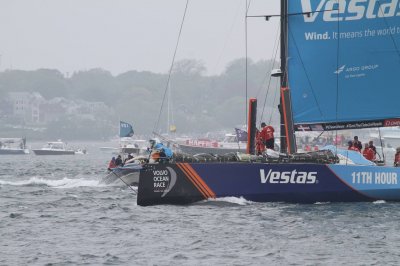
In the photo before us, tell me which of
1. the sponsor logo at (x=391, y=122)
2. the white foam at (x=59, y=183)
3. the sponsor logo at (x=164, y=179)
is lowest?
the white foam at (x=59, y=183)

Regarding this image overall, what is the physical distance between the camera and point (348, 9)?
2420 cm

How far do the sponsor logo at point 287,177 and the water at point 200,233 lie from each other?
21.0 inches

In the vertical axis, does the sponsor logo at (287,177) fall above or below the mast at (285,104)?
below

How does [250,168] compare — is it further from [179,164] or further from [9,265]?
[9,265]

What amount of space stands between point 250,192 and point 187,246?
5.20 m

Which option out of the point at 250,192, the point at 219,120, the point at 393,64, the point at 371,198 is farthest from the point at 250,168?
the point at 219,120

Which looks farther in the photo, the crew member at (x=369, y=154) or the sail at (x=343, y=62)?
the crew member at (x=369, y=154)

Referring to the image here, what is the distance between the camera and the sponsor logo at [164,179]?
22.3 metres

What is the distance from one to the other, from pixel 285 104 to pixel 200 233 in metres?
5.65

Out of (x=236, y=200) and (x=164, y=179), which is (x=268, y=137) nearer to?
(x=236, y=200)

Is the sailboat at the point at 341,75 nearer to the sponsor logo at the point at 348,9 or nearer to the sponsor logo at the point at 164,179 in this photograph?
the sponsor logo at the point at 348,9

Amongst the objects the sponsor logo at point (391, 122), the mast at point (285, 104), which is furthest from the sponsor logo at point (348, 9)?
the sponsor logo at point (391, 122)

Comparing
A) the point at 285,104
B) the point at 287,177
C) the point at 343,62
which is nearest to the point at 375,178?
the point at 287,177

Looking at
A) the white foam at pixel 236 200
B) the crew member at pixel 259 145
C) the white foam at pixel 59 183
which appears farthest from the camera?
the white foam at pixel 59 183
